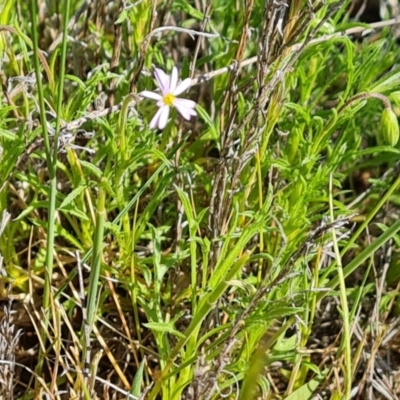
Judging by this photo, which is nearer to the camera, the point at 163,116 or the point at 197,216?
the point at 163,116

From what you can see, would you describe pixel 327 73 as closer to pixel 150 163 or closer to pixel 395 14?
pixel 395 14

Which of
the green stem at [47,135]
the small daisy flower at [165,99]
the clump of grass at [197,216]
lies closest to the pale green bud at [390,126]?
the clump of grass at [197,216]

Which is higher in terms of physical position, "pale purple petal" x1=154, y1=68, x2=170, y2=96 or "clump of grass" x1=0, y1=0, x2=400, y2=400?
"pale purple petal" x1=154, y1=68, x2=170, y2=96

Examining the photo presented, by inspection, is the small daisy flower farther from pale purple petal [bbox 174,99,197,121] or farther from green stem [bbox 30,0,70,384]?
green stem [bbox 30,0,70,384]

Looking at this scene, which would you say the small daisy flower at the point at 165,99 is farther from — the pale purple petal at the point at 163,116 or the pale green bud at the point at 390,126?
the pale green bud at the point at 390,126

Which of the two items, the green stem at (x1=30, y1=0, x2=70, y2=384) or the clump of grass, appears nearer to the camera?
the green stem at (x1=30, y1=0, x2=70, y2=384)

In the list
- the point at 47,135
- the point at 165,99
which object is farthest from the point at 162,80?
the point at 47,135

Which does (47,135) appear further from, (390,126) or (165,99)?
(390,126)

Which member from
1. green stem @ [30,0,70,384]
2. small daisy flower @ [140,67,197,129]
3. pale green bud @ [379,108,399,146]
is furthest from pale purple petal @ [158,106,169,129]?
pale green bud @ [379,108,399,146]

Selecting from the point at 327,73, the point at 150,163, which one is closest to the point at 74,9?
the point at 150,163
